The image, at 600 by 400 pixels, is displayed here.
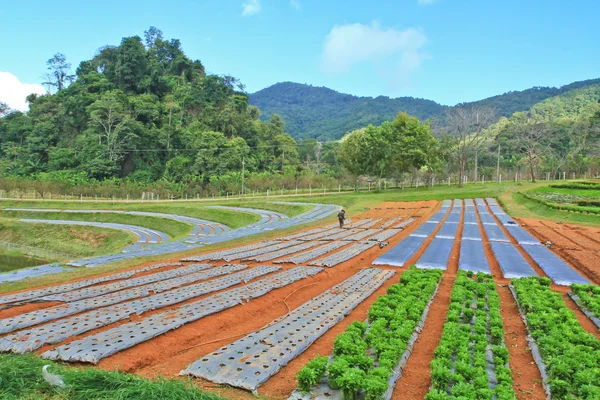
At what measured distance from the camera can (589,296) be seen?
465 inches

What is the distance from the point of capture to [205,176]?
2896 inches

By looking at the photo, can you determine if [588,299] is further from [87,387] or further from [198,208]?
[198,208]

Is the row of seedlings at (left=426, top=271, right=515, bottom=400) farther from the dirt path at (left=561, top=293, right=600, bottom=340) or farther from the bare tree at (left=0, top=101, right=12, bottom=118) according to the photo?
the bare tree at (left=0, top=101, right=12, bottom=118)

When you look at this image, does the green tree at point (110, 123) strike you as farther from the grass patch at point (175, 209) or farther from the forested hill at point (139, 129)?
the grass patch at point (175, 209)

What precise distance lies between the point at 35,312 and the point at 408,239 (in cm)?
1871

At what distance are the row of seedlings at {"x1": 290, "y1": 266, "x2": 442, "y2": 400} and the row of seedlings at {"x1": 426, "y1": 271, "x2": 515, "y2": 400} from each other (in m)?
0.72

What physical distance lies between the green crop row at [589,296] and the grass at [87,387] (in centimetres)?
1079

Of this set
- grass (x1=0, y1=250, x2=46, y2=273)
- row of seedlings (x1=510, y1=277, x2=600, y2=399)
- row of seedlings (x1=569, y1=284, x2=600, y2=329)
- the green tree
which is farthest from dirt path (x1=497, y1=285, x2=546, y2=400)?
the green tree

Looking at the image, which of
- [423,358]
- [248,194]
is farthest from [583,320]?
[248,194]

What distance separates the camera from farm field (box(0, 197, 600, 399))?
6.76m

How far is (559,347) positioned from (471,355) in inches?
74.4

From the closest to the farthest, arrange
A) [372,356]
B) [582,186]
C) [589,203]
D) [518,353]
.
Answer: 1. [372,356]
2. [518,353]
3. [589,203]
4. [582,186]

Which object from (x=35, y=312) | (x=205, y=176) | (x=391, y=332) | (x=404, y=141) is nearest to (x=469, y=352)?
(x=391, y=332)

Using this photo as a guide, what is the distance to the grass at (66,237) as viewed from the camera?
118ft
